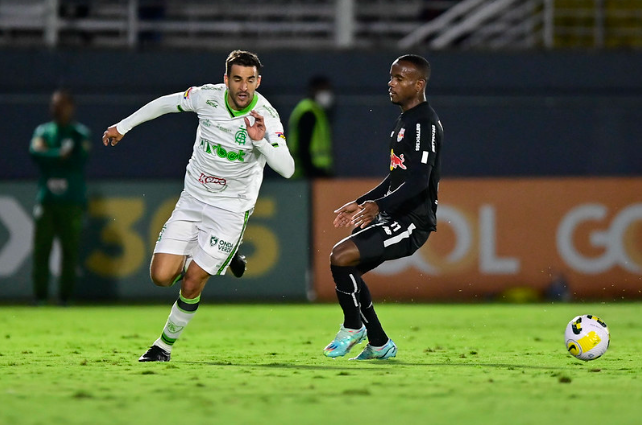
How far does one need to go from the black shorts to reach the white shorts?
0.89 metres

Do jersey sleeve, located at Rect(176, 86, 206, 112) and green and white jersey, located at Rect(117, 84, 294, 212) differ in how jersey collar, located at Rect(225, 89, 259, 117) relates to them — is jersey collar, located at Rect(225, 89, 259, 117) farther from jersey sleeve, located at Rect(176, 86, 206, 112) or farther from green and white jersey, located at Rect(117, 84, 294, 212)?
jersey sleeve, located at Rect(176, 86, 206, 112)

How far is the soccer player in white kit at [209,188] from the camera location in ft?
26.7

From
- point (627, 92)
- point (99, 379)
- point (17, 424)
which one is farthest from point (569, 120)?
point (17, 424)

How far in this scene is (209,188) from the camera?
8430 mm

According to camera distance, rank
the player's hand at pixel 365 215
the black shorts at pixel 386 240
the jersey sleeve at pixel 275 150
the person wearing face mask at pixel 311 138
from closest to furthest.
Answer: the player's hand at pixel 365 215 → the jersey sleeve at pixel 275 150 → the black shorts at pixel 386 240 → the person wearing face mask at pixel 311 138

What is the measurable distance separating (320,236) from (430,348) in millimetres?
5656

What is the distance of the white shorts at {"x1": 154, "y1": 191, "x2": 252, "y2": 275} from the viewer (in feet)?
27.2

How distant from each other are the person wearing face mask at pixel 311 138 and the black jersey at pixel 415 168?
7008 millimetres

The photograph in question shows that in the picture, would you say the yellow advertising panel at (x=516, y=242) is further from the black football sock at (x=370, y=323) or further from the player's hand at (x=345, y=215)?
the player's hand at (x=345, y=215)

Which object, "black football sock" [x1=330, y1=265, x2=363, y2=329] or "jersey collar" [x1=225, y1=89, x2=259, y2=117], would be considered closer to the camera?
"black football sock" [x1=330, y1=265, x2=363, y2=329]

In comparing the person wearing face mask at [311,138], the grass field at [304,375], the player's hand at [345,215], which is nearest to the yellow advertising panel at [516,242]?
the person wearing face mask at [311,138]

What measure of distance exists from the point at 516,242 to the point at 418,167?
7316 millimetres

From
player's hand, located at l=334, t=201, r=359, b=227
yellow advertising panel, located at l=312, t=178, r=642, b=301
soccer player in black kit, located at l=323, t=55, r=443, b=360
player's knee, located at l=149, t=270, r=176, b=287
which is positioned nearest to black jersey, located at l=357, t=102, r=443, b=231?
soccer player in black kit, located at l=323, t=55, r=443, b=360

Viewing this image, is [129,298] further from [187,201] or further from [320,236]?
[187,201]
